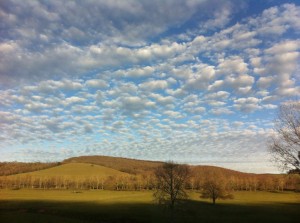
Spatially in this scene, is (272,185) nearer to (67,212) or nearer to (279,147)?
(67,212)

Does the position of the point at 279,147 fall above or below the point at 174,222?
above

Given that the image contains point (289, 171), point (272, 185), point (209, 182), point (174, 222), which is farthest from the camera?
point (272, 185)

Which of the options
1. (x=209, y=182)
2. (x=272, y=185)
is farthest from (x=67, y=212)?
(x=272, y=185)

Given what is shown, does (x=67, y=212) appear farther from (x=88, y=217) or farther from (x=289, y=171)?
(x=289, y=171)

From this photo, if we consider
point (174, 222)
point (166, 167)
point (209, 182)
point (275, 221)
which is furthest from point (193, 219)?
point (209, 182)

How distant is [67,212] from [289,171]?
58.3 meters

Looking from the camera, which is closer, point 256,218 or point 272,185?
point 256,218

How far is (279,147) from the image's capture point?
103 feet

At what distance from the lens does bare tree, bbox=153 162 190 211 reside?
66375 millimetres

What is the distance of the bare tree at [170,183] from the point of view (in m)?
66.4

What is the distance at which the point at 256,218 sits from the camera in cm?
6950

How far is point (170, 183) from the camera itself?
67500 mm

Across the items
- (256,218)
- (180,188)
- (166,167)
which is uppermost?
(166,167)

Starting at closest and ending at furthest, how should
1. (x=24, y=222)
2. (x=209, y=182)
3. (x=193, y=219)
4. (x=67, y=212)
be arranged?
(x=24, y=222)
(x=193, y=219)
(x=67, y=212)
(x=209, y=182)
